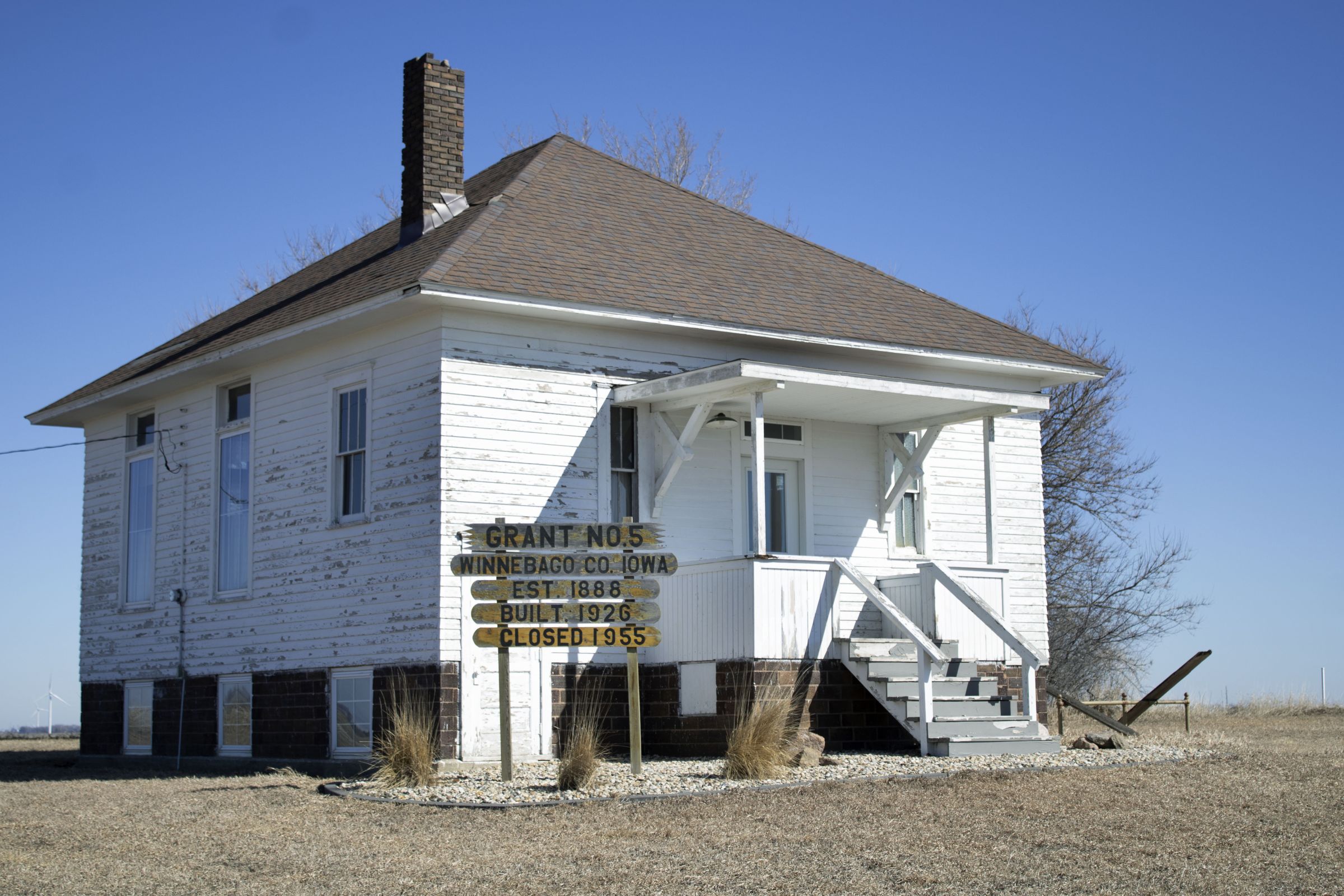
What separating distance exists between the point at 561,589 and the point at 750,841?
4.34 meters

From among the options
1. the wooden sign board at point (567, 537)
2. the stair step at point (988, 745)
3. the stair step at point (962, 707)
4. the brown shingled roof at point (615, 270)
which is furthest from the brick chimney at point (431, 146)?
the stair step at point (988, 745)

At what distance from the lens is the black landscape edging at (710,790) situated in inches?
459

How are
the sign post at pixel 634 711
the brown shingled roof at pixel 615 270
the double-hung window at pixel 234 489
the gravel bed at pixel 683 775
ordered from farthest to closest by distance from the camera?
1. the double-hung window at pixel 234 489
2. the brown shingled roof at pixel 615 270
3. the sign post at pixel 634 711
4. the gravel bed at pixel 683 775

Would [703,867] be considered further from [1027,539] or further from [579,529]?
[1027,539]

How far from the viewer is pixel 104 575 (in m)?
21.4

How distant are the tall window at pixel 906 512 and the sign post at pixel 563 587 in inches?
226

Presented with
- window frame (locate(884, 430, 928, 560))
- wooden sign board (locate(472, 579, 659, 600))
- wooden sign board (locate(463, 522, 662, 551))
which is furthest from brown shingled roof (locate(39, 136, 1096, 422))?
wooden sign board (locate(472, 579, 659, 600))

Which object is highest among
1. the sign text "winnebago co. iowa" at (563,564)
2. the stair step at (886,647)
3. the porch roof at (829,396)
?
the porch roof at (829,396)

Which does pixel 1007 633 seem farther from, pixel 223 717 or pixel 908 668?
pixel 223 717

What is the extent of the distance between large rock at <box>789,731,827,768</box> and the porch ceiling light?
14.4ft

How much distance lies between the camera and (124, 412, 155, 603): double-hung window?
2052cm

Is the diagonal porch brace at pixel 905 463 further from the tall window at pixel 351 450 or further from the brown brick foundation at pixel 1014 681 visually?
the tall window at pixel 351 450

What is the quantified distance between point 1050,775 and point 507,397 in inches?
266

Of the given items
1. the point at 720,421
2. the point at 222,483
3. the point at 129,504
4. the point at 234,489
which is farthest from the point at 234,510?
the point at 720,421
